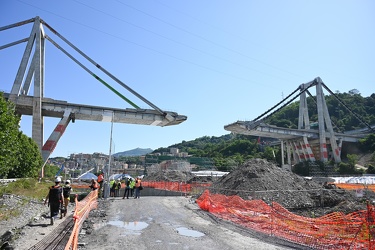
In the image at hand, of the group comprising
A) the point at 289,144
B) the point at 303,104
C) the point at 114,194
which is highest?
the point at 303,104

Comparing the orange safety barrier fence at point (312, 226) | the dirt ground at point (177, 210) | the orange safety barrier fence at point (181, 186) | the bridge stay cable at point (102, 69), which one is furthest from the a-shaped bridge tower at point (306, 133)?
the orange safety barrier fence at point (312, 226)

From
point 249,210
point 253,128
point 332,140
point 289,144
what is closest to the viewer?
point 249,210

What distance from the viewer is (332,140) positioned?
78250 millimetres

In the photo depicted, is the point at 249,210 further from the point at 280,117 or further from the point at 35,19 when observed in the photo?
the point at 280,117

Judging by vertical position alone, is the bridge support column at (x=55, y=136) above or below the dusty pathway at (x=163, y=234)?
above

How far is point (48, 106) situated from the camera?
141 ft

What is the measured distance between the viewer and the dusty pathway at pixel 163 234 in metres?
8.20

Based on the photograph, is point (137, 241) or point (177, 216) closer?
point (137, 241)

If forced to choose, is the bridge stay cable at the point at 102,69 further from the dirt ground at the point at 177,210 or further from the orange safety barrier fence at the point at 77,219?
the orange safety barrier fence at the point at 77,219

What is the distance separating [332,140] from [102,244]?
82.1 metres

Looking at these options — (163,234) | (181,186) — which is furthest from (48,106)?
(163,234)

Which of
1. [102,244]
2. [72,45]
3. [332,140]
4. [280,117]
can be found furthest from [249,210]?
[280,117]

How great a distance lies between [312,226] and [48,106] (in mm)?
42293

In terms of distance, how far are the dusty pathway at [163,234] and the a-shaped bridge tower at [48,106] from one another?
28386mm
